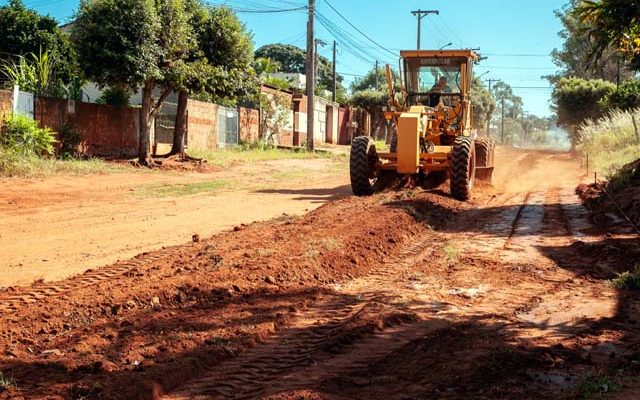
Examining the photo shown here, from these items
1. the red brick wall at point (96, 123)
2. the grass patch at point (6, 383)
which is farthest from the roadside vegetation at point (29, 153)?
the grass patch at point (6, 383)

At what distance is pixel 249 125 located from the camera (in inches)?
1324

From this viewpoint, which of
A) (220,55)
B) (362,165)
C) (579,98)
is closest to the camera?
(362,165)

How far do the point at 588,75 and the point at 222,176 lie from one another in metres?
49.5

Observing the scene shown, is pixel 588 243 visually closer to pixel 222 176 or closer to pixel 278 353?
pixel 278 353

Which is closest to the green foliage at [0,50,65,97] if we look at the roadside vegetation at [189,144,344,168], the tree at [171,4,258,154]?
the tree at [171,4,258,154]

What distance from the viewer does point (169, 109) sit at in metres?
26.3

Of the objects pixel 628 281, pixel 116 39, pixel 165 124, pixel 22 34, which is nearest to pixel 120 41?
pixel 116 39

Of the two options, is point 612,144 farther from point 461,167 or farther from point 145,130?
point 145,130

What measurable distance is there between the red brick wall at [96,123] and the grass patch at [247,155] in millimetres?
Answer: 2967

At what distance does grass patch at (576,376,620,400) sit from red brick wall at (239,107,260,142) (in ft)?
96.2

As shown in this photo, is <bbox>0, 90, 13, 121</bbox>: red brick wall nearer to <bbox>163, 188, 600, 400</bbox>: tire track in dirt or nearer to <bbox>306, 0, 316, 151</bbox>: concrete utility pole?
<bbox>163, 188, 600, 400</bbox>: tire track in dirt

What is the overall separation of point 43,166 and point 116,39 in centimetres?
456

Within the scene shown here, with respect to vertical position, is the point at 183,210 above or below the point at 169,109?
below

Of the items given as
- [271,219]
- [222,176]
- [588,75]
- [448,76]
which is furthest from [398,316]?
[588,75]
